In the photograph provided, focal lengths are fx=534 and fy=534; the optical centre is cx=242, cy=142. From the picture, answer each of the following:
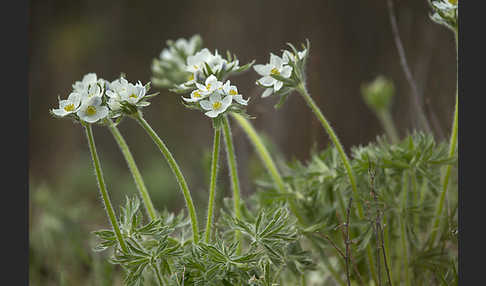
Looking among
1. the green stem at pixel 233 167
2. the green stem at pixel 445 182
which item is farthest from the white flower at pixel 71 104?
the green stem at pixel 445 182

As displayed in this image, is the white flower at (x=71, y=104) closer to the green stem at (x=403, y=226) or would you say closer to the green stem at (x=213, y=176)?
the green stem at (x=213, y=176)

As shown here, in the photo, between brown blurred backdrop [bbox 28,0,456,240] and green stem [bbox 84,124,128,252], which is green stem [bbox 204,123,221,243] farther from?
brown blurred backdrop [bbox 28,0,456,240]

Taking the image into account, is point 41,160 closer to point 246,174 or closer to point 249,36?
point 249,36

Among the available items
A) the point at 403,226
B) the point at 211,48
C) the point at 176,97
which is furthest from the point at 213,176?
the point at 176,97

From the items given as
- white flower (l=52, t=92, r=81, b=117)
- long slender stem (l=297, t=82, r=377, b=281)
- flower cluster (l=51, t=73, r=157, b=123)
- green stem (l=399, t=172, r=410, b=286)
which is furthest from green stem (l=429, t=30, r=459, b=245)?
white flower (l=52, t=92, r=81, b=117)

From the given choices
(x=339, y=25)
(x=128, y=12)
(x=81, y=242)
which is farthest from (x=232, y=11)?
(x=81, y=242)

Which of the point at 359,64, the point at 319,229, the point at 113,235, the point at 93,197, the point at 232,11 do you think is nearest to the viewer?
the point at 113,235
